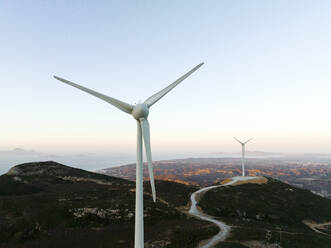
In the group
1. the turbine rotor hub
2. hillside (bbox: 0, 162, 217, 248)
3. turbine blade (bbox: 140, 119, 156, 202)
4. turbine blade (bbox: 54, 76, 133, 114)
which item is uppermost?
turbine blade (bbox: 54, 76, 133, 114)

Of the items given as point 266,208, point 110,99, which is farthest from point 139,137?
point 266,208

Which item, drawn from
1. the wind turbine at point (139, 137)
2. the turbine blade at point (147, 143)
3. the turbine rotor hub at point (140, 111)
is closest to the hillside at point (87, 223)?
the wind turbine at point (139, 137)

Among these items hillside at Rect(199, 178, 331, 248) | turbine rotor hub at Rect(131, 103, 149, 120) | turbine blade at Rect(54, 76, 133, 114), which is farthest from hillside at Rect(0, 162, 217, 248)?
turbine blade at Rect(54, 76, 133, 114)

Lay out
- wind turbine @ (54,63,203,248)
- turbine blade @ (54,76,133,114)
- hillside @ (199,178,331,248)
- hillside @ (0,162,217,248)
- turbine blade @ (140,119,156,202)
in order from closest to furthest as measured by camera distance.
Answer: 1. wind turbine @ (54,63,203,248)
2. turbine blade @ (140,119,156,202)
3. turbine blade @ (54,76,133,114)
4. hillside @ (0,162,217,248)
5. hillside @ (199,178,331,248)

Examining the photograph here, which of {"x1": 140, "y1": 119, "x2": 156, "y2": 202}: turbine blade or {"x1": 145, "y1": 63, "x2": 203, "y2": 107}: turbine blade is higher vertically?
{"x1": 145, "y1": 63, "x2": 203, "y2": 107}: turbine blade

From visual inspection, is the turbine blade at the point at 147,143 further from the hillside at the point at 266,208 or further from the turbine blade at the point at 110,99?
the hillside at the point at 266,208

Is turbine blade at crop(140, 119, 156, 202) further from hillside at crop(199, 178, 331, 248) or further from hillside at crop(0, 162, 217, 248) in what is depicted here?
hillside at crop(199, 178, 331, 248)
